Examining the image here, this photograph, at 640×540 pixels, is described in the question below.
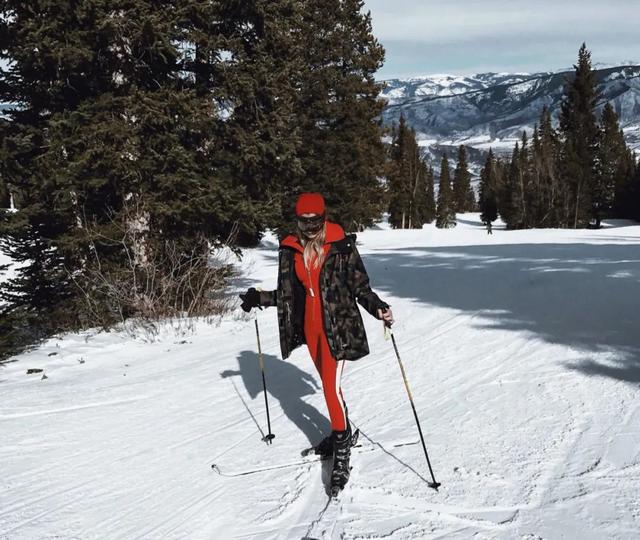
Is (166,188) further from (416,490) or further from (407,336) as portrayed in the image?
(416,490)

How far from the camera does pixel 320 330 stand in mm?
3787

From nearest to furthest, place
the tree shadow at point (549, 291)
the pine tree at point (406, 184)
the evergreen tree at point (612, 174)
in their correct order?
the tree shadow at point (549, 291)
the evergreen tree at point (612, 174)
the pine tree at point (406, 184)

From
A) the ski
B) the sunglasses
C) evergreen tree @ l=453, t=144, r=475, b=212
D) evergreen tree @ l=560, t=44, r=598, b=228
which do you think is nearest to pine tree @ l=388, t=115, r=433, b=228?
evergreen tree @ l=560, t=44, r=598, b=228

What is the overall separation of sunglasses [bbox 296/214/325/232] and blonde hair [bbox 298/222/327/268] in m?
0.04

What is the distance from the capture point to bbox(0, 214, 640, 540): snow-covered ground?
338 cm

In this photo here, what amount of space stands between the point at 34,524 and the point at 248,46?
9.03 meters

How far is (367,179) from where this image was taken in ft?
83.7

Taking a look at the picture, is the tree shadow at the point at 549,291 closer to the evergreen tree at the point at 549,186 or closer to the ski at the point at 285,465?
the ski at the point at 285,465

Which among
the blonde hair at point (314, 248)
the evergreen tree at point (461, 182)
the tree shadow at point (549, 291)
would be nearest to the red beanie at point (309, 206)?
the blonde hair at point (314, 248)

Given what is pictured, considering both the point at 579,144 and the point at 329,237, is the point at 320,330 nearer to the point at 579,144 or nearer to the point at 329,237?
the point at 329,237

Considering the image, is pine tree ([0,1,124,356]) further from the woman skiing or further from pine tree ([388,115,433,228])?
pine tree ([388,115,433,228])

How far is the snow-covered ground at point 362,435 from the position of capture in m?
3.38

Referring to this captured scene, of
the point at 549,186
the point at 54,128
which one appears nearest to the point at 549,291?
the point at 54,128

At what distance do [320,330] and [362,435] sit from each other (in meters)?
1.34
